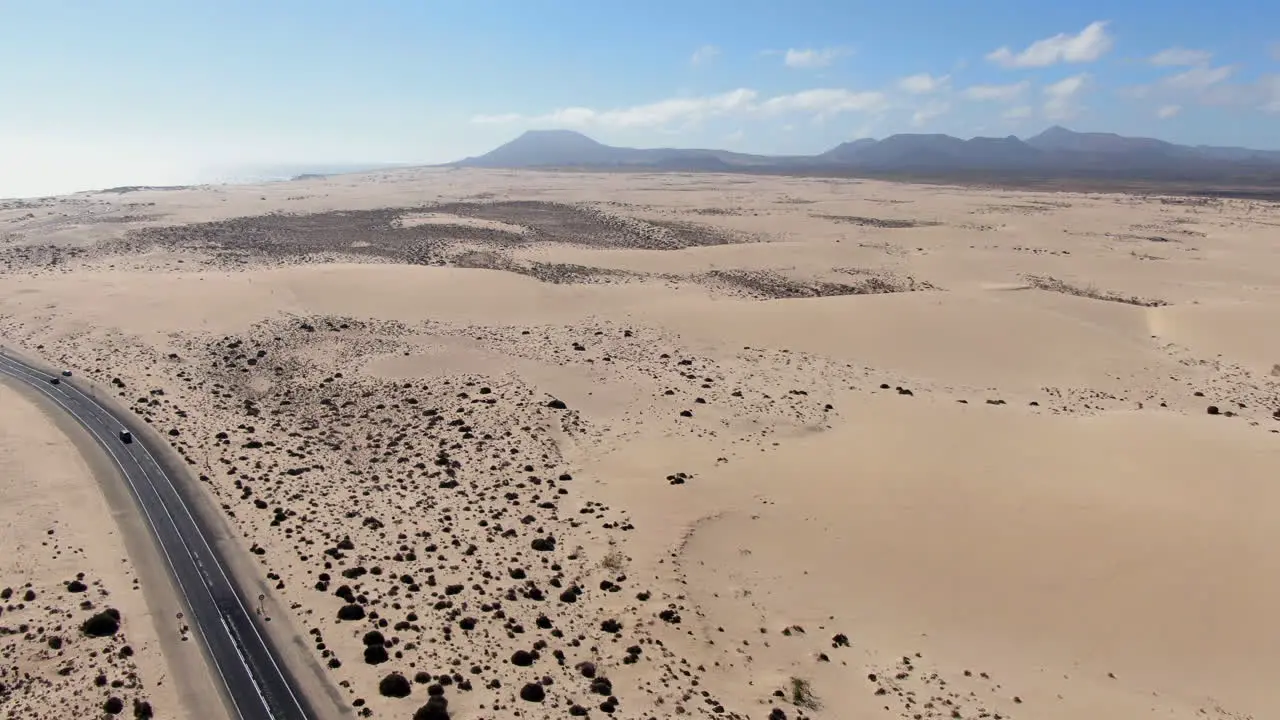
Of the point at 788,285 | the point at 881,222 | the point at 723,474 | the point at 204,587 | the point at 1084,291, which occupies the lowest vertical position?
the point at 204,587

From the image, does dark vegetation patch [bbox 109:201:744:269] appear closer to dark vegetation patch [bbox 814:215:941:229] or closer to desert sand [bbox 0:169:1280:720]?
desert sand [bbox 0:169:1280:720]

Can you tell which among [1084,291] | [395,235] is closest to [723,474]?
[1084,291]

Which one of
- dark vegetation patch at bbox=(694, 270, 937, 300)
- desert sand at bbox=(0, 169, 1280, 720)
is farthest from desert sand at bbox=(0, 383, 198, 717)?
dark vegetation patch at bbox=(694, 270, 937, 300)

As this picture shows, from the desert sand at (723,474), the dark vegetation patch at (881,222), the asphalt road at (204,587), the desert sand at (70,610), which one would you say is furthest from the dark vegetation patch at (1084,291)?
the desert sand at (70,610)

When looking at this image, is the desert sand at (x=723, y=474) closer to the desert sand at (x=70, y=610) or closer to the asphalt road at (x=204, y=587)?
the desert sand at (x=70, y=610)

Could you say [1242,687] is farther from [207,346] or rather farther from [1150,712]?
[207,346]

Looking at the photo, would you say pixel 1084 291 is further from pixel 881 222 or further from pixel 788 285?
pixel 881 222
